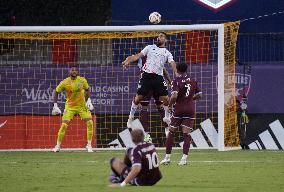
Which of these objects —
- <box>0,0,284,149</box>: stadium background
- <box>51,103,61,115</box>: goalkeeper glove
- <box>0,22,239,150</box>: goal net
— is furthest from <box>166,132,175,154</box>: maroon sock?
<box>0,0,284,149</box>: stadium background

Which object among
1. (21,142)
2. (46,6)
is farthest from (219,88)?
(46,6)

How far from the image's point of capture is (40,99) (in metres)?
22.1

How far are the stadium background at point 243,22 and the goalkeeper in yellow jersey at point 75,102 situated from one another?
391cm

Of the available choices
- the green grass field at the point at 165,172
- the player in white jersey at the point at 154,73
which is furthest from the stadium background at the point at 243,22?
the player in white jersey at the point at 154,73

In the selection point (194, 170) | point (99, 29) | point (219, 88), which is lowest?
point (194, 170)

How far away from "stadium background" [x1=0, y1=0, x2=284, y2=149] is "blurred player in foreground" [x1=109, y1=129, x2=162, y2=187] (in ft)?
33.2

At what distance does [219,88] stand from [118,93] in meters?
2.92

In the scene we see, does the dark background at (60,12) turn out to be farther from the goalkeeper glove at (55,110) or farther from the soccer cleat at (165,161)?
the soccer cleat at (165,161)

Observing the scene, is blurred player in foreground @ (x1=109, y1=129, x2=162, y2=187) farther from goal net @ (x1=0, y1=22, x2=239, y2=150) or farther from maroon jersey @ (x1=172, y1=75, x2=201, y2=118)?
goal net @ (x1=0, y1=22, x2=239, y2=150)

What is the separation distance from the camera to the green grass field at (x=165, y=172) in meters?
12.1

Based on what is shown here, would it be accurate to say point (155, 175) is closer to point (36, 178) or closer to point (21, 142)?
point (36, 178)

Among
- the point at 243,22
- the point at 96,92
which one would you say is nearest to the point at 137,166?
the point at 96,92

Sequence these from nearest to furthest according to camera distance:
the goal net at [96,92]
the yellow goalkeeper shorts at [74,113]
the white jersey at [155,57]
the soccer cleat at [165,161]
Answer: the soccer cleat at [165,161] → the white jersey at [155,57] → the yellow goalkeeper shorts at [74,113] → the goal net at [96,92]

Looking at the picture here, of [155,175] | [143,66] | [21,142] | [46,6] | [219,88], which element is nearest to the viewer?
[155,175]
